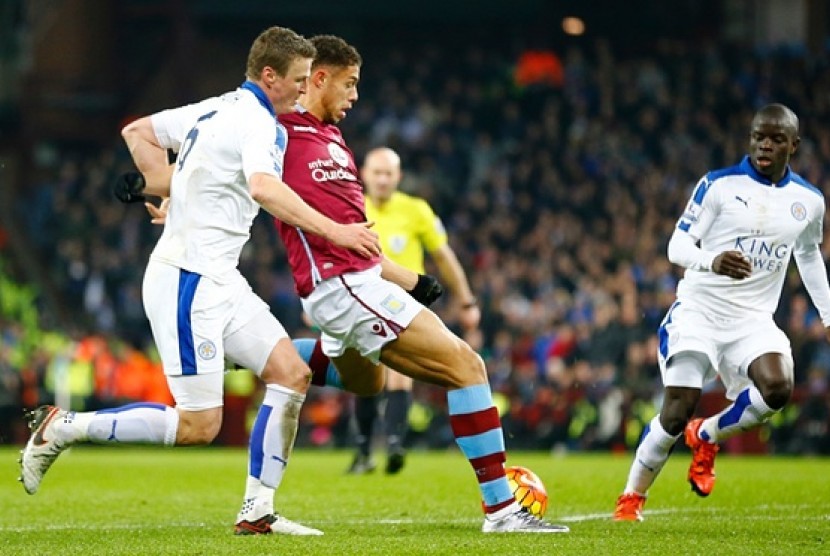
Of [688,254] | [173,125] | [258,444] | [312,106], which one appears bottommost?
[258,444]

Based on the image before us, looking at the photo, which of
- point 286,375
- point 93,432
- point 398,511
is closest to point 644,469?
point 398,511

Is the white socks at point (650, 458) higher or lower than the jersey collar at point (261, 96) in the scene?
lower

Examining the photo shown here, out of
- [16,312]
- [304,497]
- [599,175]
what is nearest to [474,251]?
[599,175]

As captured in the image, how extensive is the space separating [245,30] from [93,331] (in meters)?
7.48

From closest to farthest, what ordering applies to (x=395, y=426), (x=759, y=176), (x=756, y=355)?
(x=756, y=355), (x=759, y=176), (x=395, y=426)

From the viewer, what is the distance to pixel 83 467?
1373 centimetres

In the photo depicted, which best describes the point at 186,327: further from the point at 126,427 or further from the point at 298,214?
the point at 298,214

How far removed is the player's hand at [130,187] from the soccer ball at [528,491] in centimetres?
220

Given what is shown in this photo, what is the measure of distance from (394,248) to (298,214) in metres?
5.10

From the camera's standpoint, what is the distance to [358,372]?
24.9 ft

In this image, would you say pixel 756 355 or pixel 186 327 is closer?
pixel 186 327

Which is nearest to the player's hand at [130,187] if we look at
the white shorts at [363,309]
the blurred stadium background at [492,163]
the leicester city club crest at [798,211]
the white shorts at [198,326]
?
the white shorts at [198,326]

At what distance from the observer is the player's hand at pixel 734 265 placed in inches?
299

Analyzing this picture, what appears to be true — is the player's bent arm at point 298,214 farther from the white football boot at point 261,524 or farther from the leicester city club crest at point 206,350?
the white football boot at point 261,524
